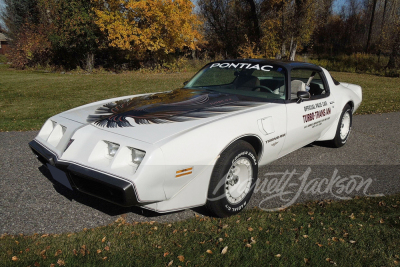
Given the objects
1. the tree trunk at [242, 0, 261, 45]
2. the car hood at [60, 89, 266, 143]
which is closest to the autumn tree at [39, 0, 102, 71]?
the tree trunk at [242, 0, 261, 45]

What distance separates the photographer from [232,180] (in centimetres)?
317

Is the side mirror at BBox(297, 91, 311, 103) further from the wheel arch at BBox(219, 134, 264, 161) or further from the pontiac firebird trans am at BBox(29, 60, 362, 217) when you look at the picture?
the wheel arch at BBox(219, 134, 264, 161)

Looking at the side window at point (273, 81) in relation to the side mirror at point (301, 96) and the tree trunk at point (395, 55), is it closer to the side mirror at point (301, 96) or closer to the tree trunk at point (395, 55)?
the side mirror at point (301, 96)

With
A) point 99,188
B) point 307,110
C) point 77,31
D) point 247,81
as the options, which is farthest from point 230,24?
point 99,188

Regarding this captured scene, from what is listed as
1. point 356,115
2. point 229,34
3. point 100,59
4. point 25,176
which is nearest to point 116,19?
point 100,59

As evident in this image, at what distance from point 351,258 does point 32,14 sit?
41.3m

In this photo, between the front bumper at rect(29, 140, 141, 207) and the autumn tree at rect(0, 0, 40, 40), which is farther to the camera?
the autumn tree at rect(0, 0, 40, 40)

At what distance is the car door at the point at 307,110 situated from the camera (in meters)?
3.95

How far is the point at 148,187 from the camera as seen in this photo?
8.29 feet

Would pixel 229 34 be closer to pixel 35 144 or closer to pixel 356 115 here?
pixel 356 115

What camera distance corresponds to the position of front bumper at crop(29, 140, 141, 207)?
247 cm

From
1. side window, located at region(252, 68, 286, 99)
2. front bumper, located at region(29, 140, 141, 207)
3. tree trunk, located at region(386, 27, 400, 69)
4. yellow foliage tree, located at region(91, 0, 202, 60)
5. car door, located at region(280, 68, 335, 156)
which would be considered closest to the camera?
front bumper, located at region(29, 140, 141, 207)

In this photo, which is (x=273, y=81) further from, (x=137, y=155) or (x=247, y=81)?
(x=137, y=155)

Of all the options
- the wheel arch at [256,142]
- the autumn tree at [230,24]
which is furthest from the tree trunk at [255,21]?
the wheel arch at [256,142]
